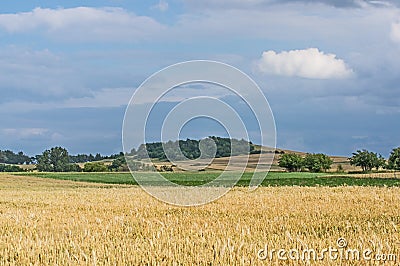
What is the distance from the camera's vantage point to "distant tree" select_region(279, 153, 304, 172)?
4166 inches

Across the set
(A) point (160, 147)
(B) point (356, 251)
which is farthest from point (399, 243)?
(A) point (160, 147)

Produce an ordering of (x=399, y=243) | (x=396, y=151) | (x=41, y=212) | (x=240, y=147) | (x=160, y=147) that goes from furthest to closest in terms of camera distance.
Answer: (x=396, y=151)
(x=240, y=147)
(x=160, y=147)
(x=41, y=212)
(x=399, y=243)

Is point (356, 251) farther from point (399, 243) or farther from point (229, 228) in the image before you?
point (229, 228)

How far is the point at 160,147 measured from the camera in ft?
70.4

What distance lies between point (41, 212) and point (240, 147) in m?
9.20

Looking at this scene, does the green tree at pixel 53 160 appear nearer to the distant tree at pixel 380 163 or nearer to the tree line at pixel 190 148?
the distant tree at pixel 380 163

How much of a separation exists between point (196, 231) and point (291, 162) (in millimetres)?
95084

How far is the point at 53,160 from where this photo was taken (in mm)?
122000

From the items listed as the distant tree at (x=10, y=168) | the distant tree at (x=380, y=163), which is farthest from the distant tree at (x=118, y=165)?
the distant tree at (x=380, y=163)

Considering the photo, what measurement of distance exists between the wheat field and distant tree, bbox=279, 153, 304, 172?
8389cm

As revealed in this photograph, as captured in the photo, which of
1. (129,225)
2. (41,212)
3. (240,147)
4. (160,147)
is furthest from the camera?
(240,147)

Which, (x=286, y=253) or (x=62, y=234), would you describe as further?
(x=62, y=234)
